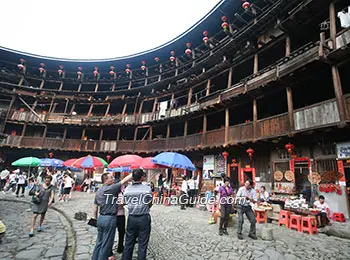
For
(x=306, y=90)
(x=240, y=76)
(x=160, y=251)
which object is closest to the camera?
(x=160, y=251)

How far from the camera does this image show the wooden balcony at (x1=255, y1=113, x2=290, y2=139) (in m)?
10.6

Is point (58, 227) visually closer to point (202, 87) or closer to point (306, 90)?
point (306, 90)

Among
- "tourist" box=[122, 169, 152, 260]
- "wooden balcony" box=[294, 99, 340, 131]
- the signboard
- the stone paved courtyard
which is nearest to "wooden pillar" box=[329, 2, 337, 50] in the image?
"wooden balcony" box=[294, 99, 340, 131]

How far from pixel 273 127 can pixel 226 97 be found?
437 centimetres

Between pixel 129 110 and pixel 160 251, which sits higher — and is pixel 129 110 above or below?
above

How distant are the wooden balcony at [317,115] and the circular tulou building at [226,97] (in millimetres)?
46

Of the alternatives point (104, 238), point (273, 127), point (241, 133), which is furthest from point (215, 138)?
point (104, 238)

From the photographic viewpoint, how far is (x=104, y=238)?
12.1 ft

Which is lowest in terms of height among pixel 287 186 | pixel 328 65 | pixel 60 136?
pixel 287 186

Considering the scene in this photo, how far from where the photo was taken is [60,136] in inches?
991

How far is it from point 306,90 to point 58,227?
47.8 ft

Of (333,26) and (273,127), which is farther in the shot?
(273,127)

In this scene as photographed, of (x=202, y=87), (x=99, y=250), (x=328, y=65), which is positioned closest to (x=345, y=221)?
(x=328, y=65)

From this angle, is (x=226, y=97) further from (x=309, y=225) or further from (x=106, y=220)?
(x=106, y=220)
